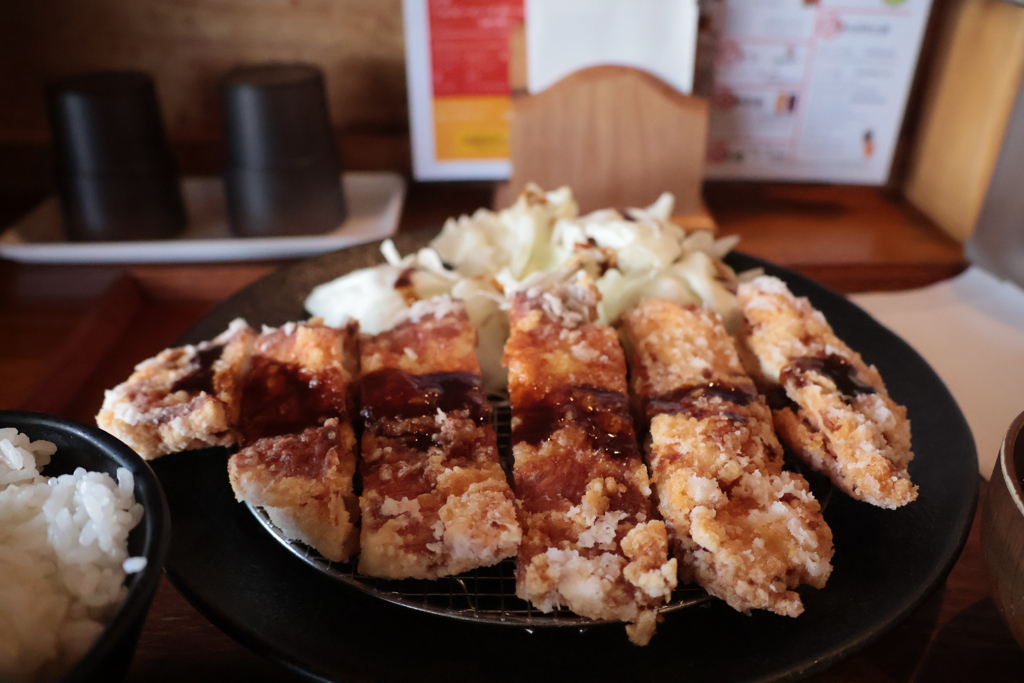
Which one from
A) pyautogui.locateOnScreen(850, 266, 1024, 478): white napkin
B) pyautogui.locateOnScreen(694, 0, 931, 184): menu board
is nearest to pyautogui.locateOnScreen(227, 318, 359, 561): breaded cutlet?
pyautogui.locateOnScreen(850, 266, 1024, 478): white napkin

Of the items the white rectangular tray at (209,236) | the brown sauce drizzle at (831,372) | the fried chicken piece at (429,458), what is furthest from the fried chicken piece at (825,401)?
the white rectangular tray at (209,236)

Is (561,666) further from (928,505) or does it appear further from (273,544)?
(928,505)

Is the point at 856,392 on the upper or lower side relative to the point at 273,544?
upper

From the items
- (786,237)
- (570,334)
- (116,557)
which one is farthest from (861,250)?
(116,557)

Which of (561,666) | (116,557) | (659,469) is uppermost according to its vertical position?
→ (116,557)

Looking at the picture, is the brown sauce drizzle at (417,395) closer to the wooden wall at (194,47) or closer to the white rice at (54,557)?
the white rice at (54,557)

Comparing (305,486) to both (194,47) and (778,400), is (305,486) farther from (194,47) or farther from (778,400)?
(194,47)
